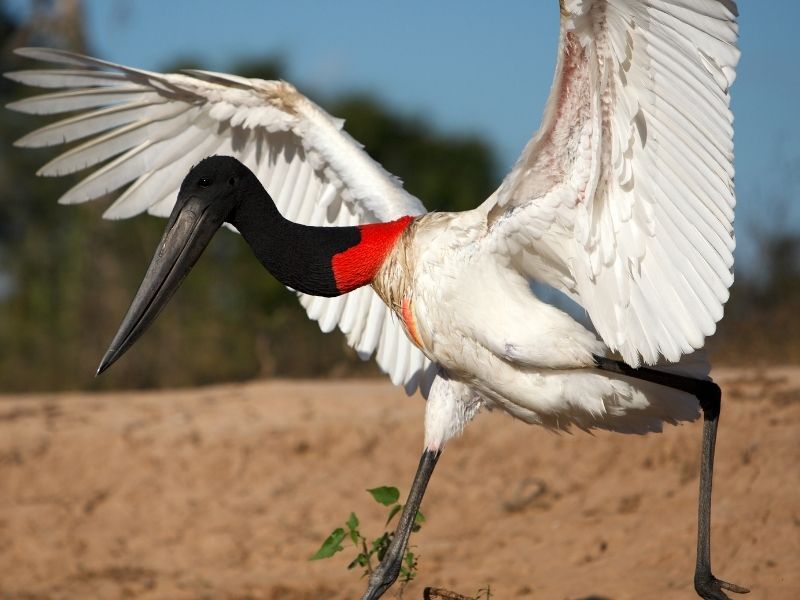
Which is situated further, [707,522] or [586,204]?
[707,522]

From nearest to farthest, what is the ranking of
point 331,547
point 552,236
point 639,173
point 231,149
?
point 639,173 → point 552,236 → point 331,547 → point 231,149

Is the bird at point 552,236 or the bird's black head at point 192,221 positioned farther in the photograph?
the bird's black head at point 192,221

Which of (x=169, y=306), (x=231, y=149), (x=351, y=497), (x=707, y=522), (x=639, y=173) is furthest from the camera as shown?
(x=169, y=306)

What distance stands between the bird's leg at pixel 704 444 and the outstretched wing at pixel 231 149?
1.22 meters

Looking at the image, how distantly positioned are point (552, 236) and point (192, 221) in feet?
4.08

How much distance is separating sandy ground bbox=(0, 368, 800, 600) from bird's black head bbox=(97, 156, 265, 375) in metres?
1.97

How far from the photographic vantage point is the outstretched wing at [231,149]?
4.68 meters

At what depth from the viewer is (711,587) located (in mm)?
3752

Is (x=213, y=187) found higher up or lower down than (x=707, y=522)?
higher up

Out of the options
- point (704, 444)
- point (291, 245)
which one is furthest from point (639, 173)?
point (291, 245)

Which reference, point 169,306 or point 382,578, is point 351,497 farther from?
point 169,306

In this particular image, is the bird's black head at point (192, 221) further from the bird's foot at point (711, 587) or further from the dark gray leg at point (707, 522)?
the bird's foot at point (711, 587)

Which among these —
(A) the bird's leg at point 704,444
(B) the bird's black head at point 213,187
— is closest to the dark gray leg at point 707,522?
(A) the bird's leg at point 704,444

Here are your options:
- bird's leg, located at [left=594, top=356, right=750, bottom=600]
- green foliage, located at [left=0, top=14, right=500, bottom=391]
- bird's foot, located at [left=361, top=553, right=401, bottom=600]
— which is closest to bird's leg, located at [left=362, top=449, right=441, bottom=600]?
bird's foot, located at [left=361, top=553, right=401, bottom=600]
